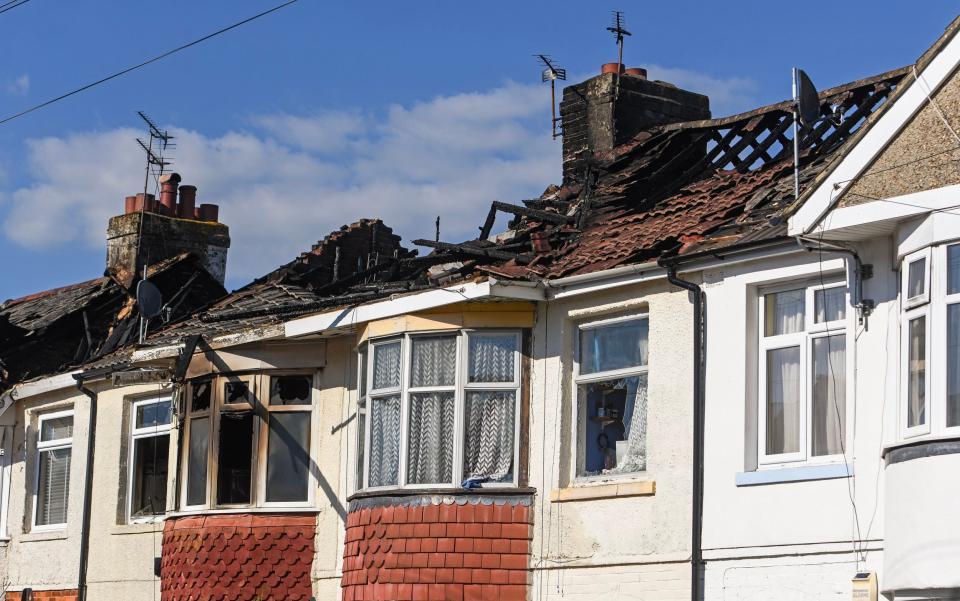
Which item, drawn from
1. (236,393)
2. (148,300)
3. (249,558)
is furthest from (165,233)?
(249,558)

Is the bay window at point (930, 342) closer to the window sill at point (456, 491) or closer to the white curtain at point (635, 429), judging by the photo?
the white curtain at point (635, 429)

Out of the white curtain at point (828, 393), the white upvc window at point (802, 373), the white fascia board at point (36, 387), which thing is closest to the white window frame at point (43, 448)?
the white fascia board at point (36, 387)

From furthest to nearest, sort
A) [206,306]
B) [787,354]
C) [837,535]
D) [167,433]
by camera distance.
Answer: [206,306] → [167,433] → [787,354] → [837,535]

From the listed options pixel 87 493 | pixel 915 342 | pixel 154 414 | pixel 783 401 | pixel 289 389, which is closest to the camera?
pixel 915 342

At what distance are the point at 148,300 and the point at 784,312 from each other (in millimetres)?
11193

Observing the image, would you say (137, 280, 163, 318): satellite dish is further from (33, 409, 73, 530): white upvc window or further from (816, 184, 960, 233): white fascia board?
(816, 184, 960, 233): white fascia board

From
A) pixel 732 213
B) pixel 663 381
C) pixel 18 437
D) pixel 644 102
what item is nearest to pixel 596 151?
pixel 644 102

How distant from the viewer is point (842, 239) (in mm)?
15195

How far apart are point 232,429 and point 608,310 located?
632 centimetres

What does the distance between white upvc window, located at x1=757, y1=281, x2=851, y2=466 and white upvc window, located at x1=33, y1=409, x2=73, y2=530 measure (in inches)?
524

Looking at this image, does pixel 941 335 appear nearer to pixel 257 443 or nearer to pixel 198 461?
pixel 257 443

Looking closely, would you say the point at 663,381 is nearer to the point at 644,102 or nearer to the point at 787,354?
the point at 787,354

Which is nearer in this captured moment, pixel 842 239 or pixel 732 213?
pixel 842 239

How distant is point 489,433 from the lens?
18.8 meters
